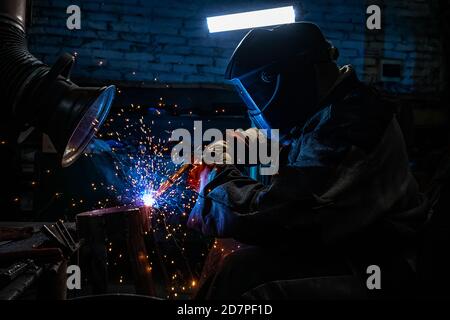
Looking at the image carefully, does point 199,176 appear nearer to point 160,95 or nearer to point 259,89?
point 259,89

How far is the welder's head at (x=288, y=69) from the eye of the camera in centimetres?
241

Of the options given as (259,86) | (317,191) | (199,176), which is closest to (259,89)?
(259,86)

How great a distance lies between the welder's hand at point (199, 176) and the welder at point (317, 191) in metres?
0.10

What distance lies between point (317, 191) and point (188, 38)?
19.7ft

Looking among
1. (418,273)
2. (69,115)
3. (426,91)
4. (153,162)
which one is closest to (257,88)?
(69,115)

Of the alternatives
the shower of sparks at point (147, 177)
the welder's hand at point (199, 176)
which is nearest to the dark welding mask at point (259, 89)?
the welder's hand at point (199, 176)

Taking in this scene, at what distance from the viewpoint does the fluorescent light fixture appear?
6195 millimetres

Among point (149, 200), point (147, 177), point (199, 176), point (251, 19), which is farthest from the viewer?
point (147, 177)

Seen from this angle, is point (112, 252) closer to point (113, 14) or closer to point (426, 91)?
point (113, 14)

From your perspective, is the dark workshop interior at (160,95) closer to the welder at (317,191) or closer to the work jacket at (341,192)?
the welder at (317,191)

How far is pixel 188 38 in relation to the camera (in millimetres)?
7219

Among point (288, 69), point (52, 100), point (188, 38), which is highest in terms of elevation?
point (188, 38)

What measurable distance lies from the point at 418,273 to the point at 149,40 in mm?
6610

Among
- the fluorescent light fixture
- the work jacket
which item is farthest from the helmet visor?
the fluorescent light fixture
